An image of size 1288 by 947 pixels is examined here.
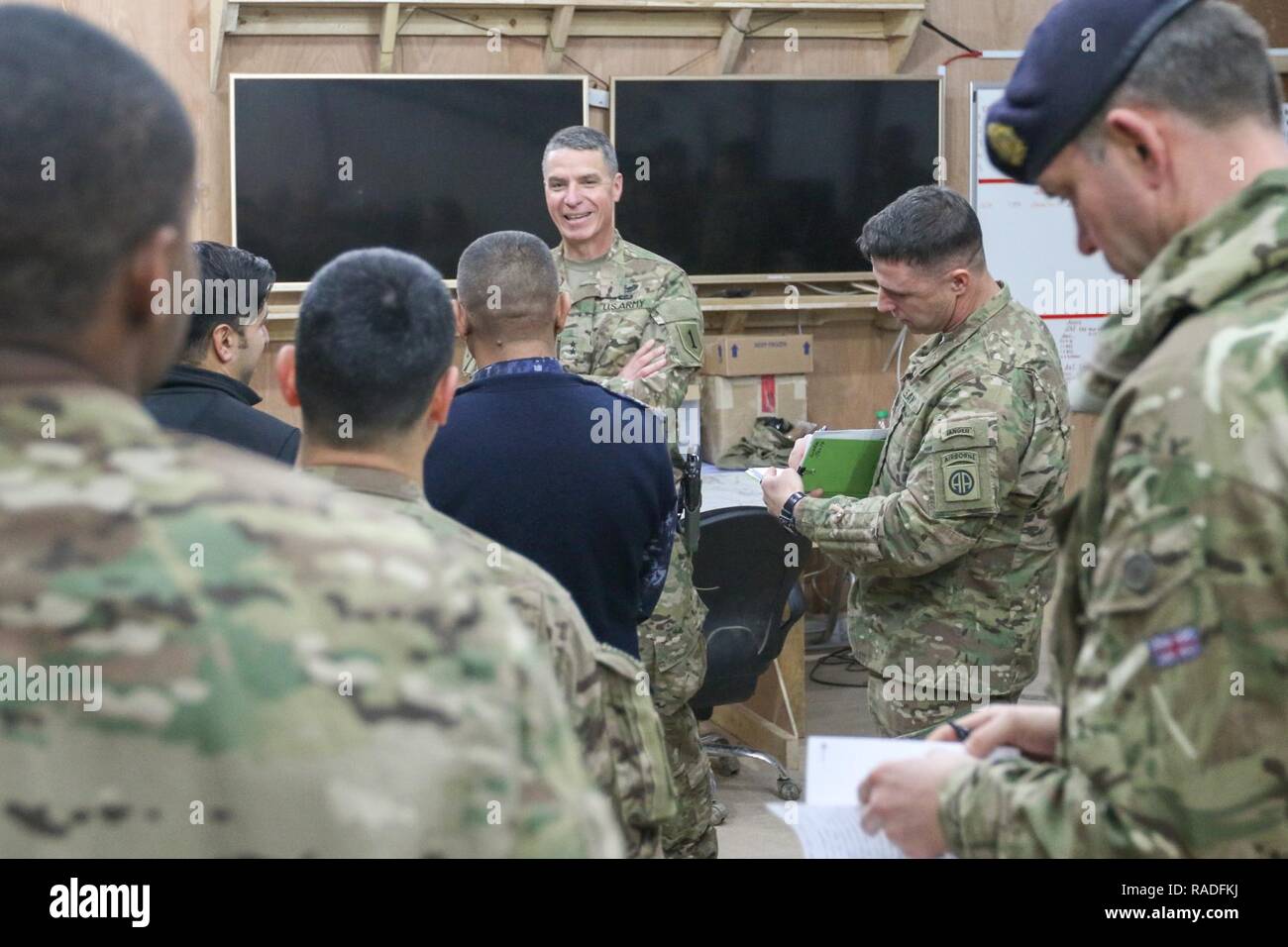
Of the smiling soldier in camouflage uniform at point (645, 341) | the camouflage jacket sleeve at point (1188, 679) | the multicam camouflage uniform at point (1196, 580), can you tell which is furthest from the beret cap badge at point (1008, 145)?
the smiling soldier in camouflage uniform at point (645, 341)

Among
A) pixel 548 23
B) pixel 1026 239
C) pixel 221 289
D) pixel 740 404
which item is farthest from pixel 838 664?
pixel 221 289

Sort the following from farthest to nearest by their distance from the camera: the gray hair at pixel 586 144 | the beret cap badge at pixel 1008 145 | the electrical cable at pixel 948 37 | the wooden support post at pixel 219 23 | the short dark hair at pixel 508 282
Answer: the electrical cable at pixel 948 37, the wooden support post at pixel 219 23, the gray hair at pixel 586 144, the short dark hair at pixel 508 282, the beret cap badge at pixel 1008 145

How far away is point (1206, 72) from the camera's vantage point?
1156 mm

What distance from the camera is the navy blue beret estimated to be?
1179mm

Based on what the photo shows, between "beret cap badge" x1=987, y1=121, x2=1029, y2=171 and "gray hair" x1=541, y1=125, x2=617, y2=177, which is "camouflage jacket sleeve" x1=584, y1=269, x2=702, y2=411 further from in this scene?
"beret cap badge" x1=987, y1=121, x2=1029, y2=171

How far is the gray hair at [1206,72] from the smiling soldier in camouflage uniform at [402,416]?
78cm

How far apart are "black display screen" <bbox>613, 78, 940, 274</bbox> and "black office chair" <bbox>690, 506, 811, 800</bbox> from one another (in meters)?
1.60

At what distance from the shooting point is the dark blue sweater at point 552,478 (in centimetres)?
221

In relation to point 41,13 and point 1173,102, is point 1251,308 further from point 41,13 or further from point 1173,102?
point 41,13

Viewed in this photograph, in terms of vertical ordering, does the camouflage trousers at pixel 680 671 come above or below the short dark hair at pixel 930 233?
below

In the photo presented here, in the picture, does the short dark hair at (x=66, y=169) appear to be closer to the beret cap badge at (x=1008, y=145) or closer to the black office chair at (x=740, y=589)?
the beret cap badge at (x=1008, y=145)

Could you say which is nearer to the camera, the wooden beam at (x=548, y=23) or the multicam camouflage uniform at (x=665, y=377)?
the multicam camouflage uniform at (x=665, y=377)

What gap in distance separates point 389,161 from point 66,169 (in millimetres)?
4317

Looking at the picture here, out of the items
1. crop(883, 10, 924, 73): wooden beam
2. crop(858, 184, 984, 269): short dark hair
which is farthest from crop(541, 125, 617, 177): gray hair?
crop(883, 10, 924, 73): wooden beam
